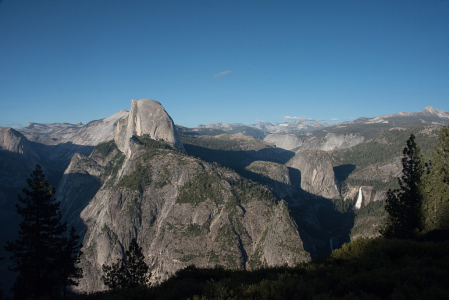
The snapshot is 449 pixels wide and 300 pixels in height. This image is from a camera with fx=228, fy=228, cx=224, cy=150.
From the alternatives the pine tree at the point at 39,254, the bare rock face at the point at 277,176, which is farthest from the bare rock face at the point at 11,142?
the pine tree at the point at 39,254

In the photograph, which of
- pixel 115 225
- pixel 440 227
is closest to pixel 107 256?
pixel 115 225

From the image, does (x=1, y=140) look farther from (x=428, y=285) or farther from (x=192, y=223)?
(x=428, y=285)

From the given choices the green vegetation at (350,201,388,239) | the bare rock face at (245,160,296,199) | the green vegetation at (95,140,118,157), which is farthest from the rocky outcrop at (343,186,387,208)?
the green vegetation at (95,140,118,157)

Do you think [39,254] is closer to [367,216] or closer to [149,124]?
[149,124]

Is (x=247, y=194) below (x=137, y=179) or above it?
below

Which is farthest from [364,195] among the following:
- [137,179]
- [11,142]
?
[11,142]

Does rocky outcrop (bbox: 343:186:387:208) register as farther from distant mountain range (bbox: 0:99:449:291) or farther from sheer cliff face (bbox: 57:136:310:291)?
sheer cliff face (bbox: 57:136:310:291)
